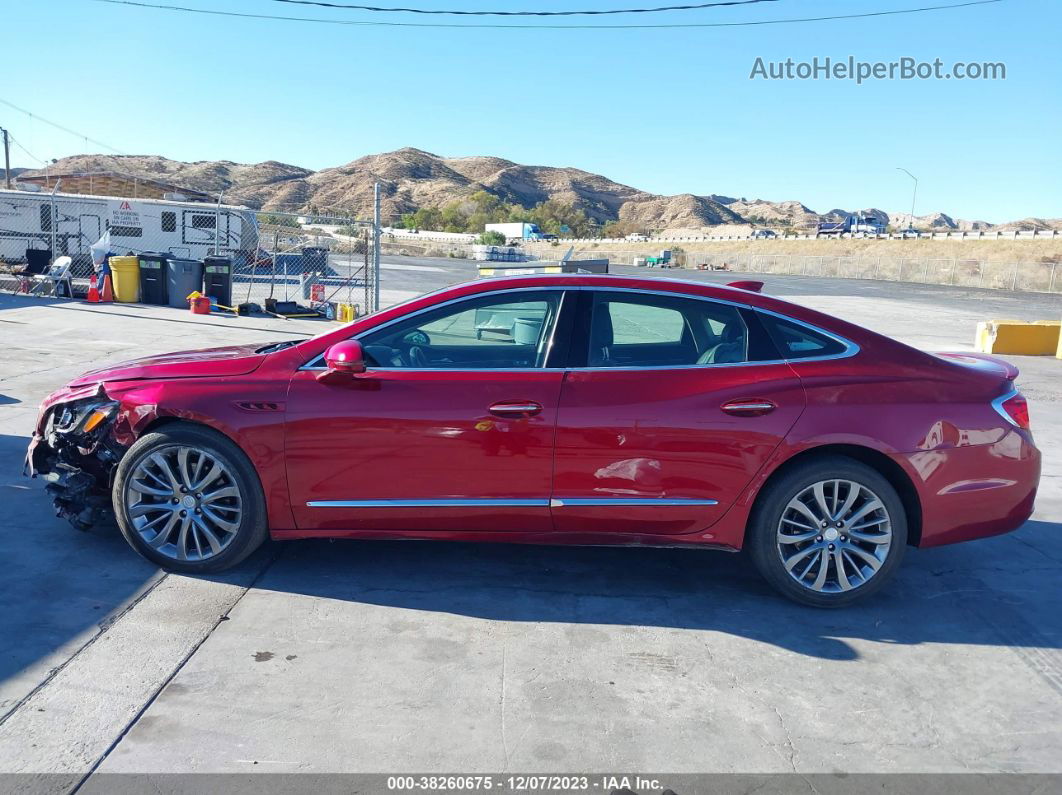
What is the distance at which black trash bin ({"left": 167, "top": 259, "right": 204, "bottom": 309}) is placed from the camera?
18.4 meters

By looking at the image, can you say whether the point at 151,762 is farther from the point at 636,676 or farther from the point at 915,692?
the point at 915,692

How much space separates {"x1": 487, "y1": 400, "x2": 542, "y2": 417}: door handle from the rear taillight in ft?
7.84

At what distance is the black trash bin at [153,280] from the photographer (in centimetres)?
1845

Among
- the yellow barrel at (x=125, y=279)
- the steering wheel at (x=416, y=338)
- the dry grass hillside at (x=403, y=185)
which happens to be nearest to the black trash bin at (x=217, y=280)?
the yellow barrel at (x=125, y=279)

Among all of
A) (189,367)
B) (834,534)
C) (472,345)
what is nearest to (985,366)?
(834,534)

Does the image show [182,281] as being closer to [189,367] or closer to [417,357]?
[189,367]

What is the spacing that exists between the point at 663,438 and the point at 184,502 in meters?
2.51

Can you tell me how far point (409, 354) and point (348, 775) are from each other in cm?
221

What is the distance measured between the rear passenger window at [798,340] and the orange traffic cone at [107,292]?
17.1 meters

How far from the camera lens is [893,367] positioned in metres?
4.54

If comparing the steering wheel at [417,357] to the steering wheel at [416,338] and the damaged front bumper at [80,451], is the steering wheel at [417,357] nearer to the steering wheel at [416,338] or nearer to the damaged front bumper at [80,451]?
the steering wheel at [416,338]

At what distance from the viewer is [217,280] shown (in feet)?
61.2

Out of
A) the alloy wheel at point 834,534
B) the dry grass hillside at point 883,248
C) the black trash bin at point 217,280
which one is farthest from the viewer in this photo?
the dry grass hillside at point 883,248

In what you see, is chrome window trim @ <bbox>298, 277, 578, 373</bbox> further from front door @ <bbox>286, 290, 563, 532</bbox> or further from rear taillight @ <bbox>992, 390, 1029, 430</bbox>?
rear taillight @ <bbox>992, 390, 1029, 430</bbox>
